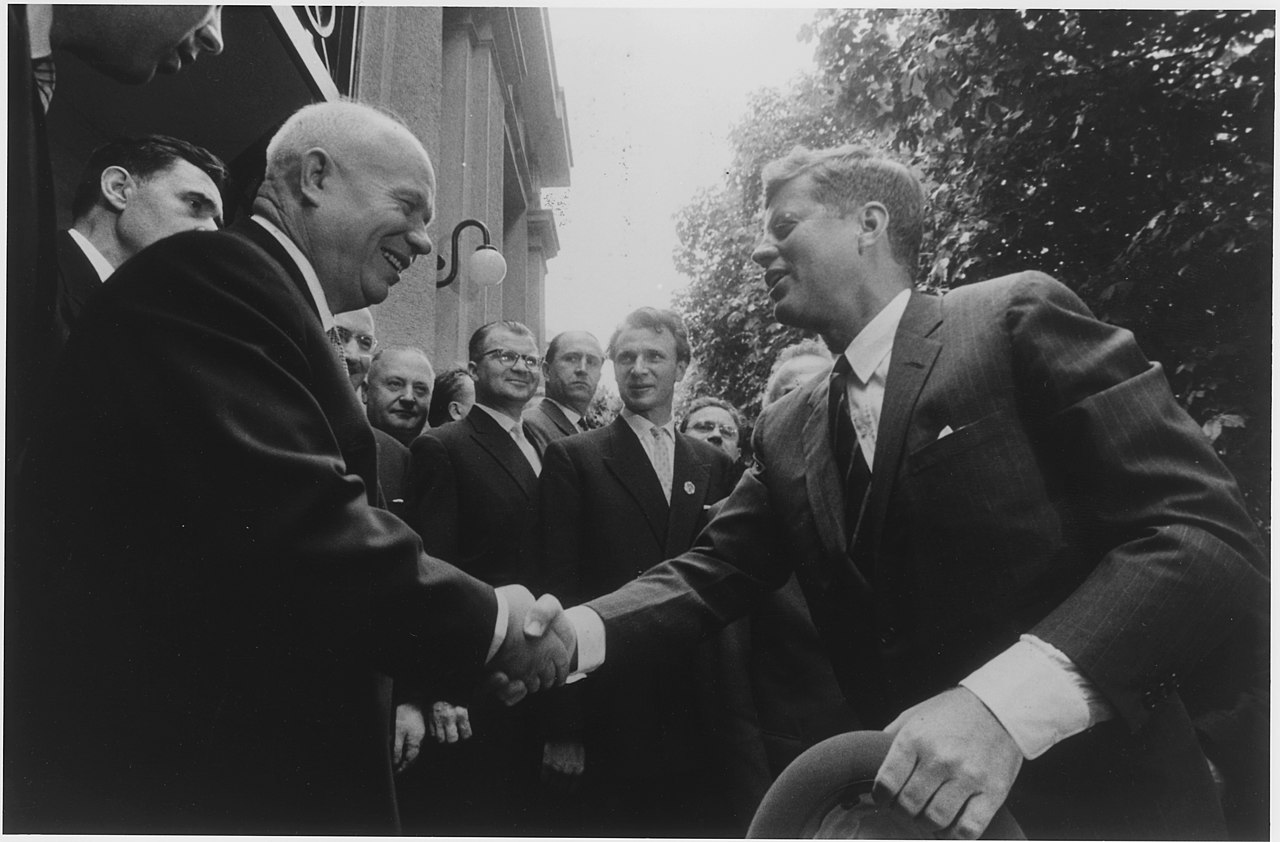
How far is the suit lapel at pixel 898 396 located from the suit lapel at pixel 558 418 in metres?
1.36

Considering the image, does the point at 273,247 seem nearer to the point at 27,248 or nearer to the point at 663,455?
the point at 27,248

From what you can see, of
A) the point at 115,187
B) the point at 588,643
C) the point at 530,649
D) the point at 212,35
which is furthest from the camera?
the point at 212,35

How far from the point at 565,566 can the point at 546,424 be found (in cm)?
60

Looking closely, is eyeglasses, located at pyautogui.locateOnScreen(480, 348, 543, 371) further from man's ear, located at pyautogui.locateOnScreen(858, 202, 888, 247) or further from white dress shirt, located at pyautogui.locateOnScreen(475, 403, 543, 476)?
man's ear, located at pyautogui.locateOnScreen(858, 202, 888, 247)

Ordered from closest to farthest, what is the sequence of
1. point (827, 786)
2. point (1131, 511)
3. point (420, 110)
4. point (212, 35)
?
point (1131, 511)
point (827, 786)
point (212, 35)
point (420, 110)

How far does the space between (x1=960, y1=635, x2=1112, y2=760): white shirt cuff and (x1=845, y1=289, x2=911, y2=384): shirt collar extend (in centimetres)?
77

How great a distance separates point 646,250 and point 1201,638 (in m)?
2.00

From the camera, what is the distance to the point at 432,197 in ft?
8.73

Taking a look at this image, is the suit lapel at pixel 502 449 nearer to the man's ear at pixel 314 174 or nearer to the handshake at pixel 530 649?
the handshake at pixel 530 649

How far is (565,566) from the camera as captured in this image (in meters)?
2.93

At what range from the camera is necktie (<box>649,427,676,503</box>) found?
3033 mm

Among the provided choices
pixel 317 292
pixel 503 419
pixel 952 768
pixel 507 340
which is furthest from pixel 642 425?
pixel 952 768

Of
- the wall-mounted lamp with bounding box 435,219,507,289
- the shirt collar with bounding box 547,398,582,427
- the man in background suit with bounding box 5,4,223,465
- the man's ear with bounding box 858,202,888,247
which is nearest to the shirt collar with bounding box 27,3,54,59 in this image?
the man in background suit with bounding box 5,4,223,465

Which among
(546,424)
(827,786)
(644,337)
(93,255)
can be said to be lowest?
(827,786)
